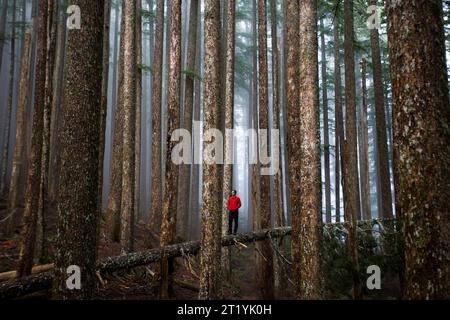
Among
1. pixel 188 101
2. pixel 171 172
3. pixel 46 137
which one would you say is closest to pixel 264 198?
pixel 171 172

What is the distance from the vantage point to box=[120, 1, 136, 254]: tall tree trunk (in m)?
9.30

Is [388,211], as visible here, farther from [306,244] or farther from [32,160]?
[32,160]

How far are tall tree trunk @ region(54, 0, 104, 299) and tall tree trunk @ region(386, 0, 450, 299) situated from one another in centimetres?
436

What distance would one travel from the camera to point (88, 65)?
5094 millimetres

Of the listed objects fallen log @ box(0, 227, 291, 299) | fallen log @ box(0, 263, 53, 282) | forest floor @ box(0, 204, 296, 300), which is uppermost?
fallen log @ box(0, 227, 291, 299)

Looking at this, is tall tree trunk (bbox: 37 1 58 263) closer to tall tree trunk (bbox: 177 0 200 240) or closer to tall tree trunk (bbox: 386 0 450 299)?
tall tree trunk (bbox: 177 0 200 240)

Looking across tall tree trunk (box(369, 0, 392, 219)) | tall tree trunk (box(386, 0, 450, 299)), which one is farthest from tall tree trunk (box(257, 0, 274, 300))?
tall tree trunk (box(386, 0, 450, 299))

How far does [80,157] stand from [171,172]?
3.39 metres

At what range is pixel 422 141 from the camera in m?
3.30

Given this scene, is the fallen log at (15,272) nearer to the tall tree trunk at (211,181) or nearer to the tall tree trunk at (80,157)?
the tall tree trunk at (80,157)

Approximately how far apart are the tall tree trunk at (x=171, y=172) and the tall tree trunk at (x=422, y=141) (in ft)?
19.1

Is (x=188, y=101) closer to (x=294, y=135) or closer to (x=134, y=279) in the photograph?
(x=294, y=135)
